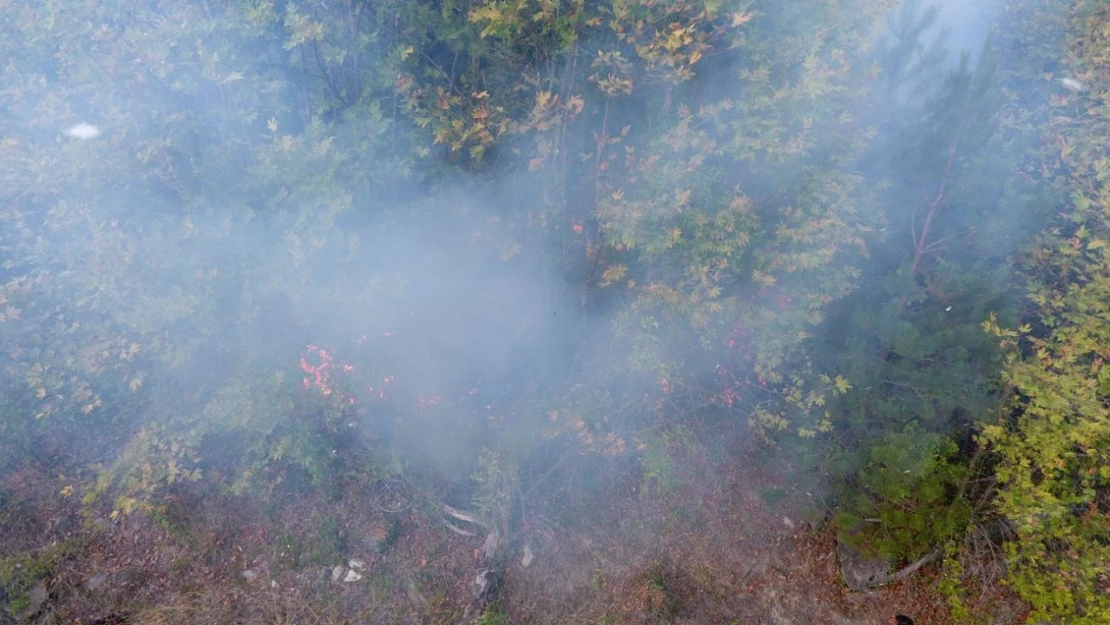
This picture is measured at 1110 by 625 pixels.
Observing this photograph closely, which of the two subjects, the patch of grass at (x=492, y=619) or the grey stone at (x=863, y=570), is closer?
the patch of grass at (x=492, y=619)

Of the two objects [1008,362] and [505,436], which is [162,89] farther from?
[1008,362]

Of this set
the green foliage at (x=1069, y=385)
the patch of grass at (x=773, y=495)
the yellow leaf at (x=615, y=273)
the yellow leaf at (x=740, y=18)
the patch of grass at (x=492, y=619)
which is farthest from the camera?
the patch of grass at (x=773, y=495)

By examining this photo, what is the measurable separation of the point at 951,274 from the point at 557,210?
356 centimetres

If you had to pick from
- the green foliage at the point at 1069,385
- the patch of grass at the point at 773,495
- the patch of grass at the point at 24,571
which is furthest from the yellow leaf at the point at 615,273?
the patch of grass at the point at 24,571

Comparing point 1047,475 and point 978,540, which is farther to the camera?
point 978,540

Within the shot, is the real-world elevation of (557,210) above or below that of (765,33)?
below

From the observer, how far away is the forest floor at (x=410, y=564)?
5.39 m

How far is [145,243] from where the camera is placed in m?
4.32

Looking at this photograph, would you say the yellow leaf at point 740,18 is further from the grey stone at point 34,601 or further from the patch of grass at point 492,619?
the grey stone at point 34,601

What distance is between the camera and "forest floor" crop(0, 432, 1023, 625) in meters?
5.39

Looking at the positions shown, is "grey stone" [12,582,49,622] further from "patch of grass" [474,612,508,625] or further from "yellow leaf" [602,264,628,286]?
"yellow leaf" [602,264,628,286]

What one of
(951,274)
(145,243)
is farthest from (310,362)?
(951,274)

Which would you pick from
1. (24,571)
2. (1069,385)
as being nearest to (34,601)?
(24,571)

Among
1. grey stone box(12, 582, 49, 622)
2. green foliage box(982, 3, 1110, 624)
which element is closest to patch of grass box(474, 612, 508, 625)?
grey stone box(12, 582, 49, 622)
